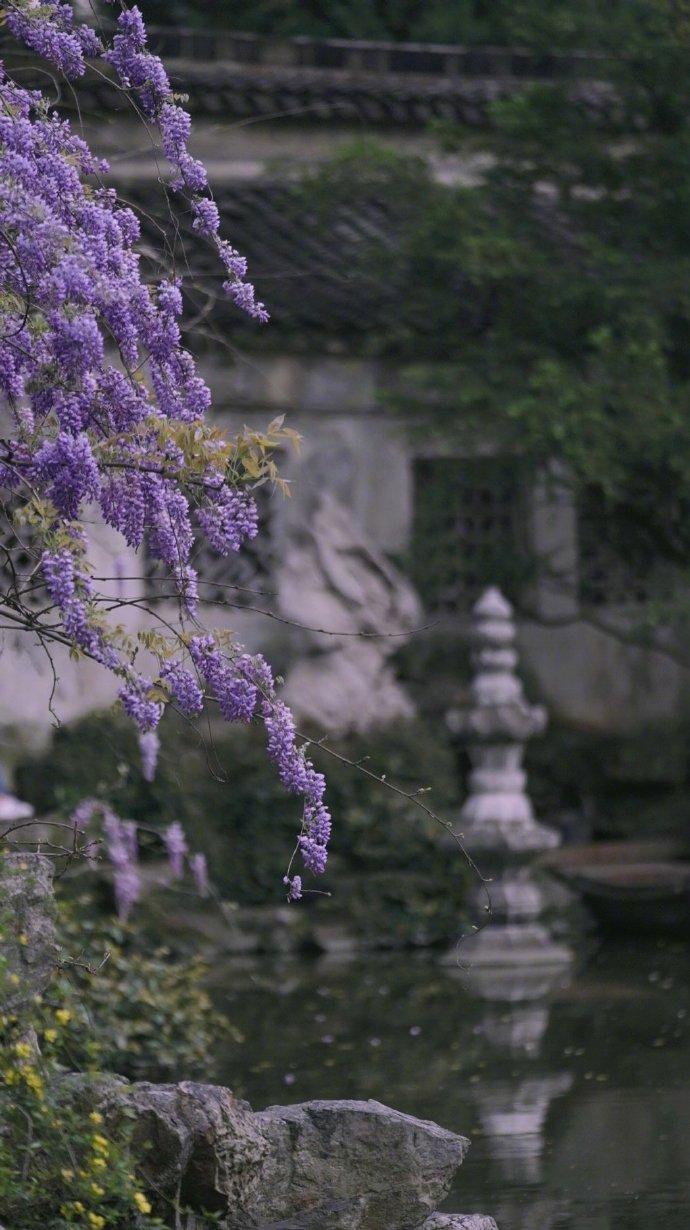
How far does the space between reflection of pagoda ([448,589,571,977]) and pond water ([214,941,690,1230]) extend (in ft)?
1.30

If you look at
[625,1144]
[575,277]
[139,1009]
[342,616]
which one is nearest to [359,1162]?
[625,1144]

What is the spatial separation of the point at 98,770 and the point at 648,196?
240 inches

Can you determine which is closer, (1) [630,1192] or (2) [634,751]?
(1) [630,1192]

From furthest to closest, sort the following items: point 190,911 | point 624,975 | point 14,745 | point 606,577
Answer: point 606,577 → point 14,745 → point 190,911 → point 624,975

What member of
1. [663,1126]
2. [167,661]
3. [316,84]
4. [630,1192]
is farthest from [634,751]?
[167,661]

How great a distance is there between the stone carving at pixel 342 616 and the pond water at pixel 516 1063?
7.48ft

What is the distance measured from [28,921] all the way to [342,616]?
33.0 ft

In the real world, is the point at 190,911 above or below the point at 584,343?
below

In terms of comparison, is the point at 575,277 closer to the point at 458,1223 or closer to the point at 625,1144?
the point at 625,1144

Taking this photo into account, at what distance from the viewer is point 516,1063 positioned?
9.19 meters

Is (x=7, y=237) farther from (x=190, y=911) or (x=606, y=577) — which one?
(x=606, y=577)

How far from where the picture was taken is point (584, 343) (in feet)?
50.7

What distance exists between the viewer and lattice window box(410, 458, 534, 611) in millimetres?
15641

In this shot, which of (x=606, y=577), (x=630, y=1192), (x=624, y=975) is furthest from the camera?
(x=606, y=577)
